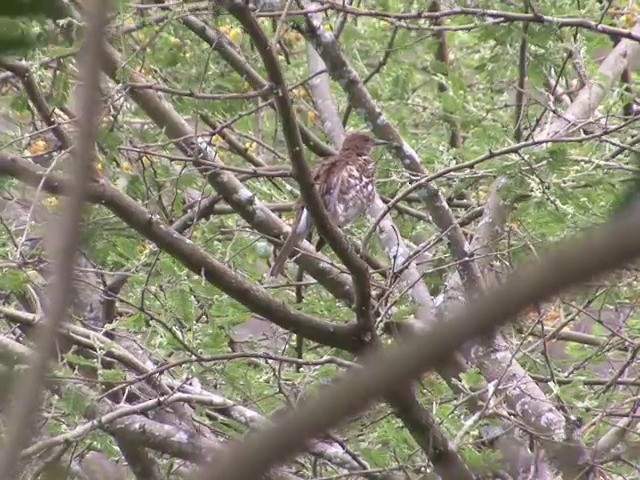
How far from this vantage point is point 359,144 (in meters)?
6.26

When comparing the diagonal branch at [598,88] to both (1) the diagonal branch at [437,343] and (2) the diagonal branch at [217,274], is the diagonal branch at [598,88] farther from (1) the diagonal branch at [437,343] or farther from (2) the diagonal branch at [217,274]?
(1) the diagonal branch at [437,343]

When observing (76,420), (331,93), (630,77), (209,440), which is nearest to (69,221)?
(209,440)

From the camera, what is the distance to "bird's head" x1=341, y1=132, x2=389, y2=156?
618 cm

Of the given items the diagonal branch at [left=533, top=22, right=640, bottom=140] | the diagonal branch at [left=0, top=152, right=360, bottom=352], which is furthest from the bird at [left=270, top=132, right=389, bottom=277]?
the diagonal branch at [left=0, top=152, right=360, bottom=352]

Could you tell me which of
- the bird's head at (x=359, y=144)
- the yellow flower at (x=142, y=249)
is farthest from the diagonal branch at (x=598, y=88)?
the yellow flower at (x=142, y=249)

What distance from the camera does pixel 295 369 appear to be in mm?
5508

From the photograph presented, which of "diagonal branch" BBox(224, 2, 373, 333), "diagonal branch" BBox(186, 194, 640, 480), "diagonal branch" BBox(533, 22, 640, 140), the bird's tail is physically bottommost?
"diagonal branch" BBox(186, 194, 640, 480)

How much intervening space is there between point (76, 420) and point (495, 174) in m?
2.29

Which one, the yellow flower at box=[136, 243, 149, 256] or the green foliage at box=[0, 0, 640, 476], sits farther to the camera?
the yellow flower at box=[136, 243, 149, 256]

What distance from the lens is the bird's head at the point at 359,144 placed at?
6176 millimetres

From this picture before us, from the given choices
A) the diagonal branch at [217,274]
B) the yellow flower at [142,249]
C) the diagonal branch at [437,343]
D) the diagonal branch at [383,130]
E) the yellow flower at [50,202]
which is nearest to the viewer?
the diagonal branch at [437,343]

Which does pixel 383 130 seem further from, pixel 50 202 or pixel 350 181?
pixel 50 202

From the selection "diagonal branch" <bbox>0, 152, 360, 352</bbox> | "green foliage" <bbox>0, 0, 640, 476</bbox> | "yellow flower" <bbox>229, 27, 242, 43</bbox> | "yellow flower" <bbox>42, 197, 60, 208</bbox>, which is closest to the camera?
"diagonal branch" <bbox>0, 152, 360, 352</bbox>

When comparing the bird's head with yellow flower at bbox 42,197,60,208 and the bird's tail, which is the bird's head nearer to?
the bird's tail
